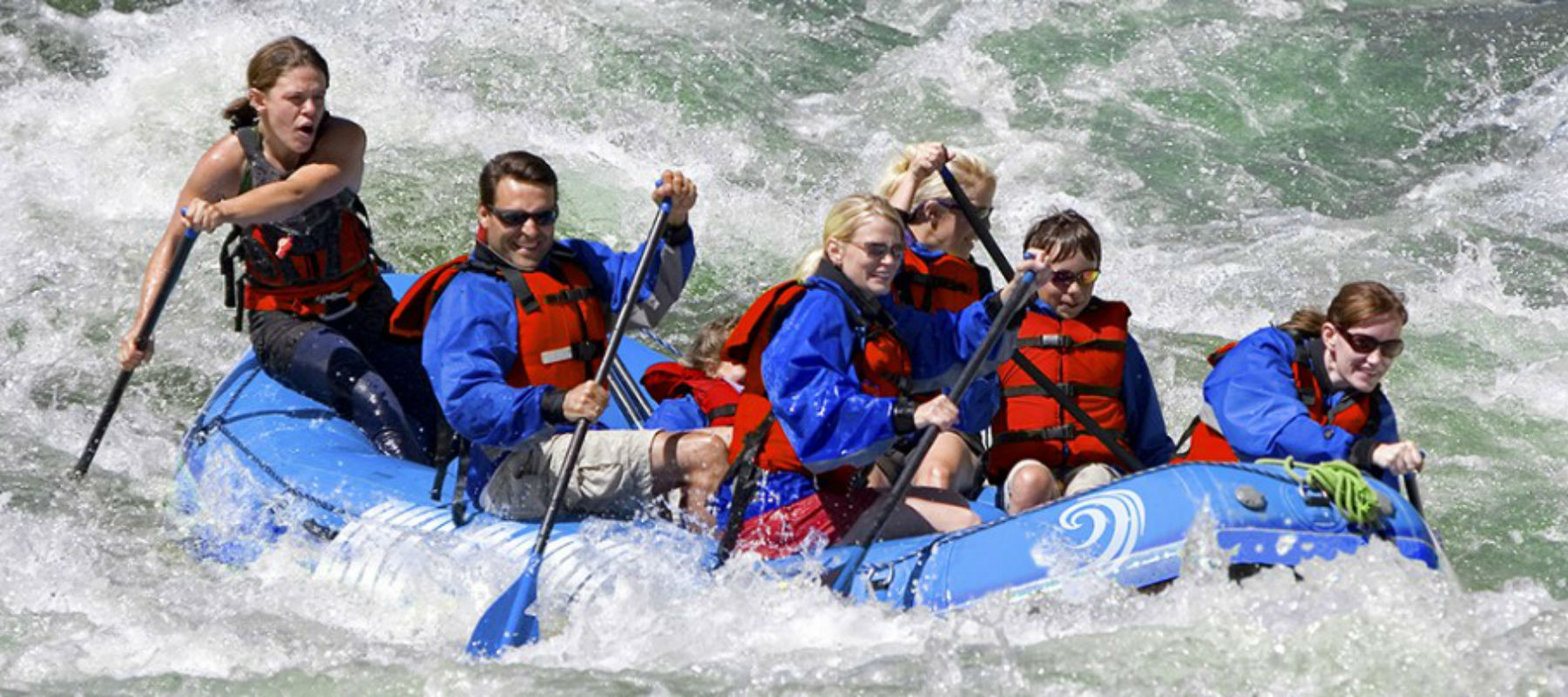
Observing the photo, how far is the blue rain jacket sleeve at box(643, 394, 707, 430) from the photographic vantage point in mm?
5590

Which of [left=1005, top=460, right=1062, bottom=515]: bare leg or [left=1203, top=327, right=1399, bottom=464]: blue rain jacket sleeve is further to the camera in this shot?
[left=1005, top=460, right=1062, bottom=515]: bare leg

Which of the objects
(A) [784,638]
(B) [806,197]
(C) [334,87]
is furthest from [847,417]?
(C) [334,87]

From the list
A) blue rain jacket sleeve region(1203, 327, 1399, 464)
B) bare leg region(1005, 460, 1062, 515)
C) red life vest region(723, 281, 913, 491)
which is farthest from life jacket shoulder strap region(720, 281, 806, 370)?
blue rain jacket sleeve region(1203, 327, 1399, 464)

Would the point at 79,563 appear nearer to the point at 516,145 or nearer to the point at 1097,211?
the point at 516,145

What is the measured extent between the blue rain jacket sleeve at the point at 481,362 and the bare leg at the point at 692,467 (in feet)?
0.80

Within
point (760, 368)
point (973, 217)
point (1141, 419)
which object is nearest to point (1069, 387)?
point (1141, 419)

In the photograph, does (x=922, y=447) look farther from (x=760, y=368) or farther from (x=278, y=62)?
(x=278, y=62)

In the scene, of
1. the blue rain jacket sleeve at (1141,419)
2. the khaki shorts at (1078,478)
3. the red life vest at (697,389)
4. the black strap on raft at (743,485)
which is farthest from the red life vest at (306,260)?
the blue rain jacket sleeve at (1141,419)

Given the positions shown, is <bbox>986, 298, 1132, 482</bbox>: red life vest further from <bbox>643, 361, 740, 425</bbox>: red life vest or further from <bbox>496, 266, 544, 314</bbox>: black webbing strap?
<bbox>496, 266, 544, 314</bbox>: black webbing strap

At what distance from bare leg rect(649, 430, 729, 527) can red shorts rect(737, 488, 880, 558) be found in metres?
0.23

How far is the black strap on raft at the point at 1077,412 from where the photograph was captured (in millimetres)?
5305

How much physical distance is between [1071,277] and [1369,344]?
747 mm

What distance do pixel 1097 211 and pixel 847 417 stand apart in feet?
17.4

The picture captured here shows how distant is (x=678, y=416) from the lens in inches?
221
